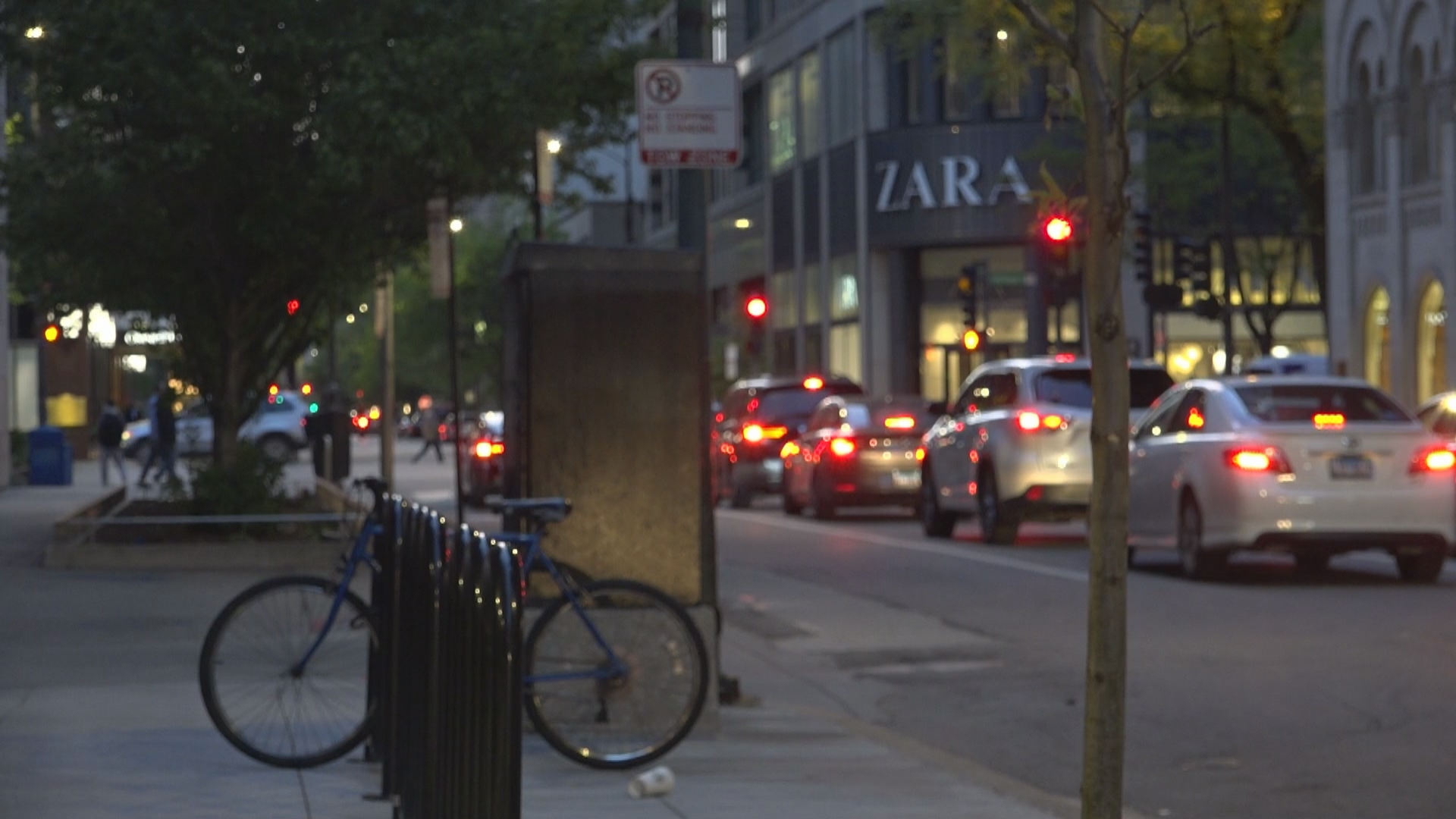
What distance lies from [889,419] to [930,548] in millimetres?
5166

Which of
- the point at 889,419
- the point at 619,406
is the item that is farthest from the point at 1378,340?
the point at 619,406

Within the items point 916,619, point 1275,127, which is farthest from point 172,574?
point 1275,127

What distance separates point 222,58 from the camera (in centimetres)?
2100

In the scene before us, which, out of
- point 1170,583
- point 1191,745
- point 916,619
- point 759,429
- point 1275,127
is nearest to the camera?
point 1191,745

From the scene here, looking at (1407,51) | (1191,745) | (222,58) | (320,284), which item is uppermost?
(1407,51)

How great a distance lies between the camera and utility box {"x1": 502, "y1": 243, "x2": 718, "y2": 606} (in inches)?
415

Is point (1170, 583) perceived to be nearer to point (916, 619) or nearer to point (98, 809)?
point (916, 619)

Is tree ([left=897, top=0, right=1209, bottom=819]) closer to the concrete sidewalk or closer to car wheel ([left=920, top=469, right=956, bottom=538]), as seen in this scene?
the concrete sidewalk

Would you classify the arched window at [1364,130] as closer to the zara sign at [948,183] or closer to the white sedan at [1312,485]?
the zara sign at [948,183]

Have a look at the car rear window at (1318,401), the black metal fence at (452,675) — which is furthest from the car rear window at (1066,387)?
the black metal fence at (452,675)

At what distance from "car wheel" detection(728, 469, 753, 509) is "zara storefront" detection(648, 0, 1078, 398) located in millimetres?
21545

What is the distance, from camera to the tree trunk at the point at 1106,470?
550cm

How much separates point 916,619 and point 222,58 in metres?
8.86

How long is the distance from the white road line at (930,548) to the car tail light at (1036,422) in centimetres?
126
